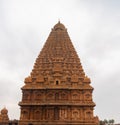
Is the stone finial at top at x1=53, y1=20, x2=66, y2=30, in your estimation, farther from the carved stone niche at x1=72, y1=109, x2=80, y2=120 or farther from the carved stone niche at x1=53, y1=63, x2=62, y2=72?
the carved stone niche at x1=72, y1=109, x2=80, y2=120

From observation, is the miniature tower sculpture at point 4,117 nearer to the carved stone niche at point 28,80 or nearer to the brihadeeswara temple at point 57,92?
the brihadeeswara temple at point 57,92

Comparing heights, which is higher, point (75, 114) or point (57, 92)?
point (57, 92)

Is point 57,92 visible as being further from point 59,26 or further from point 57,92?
point 59,26

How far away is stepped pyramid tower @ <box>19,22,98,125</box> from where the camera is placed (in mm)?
41375

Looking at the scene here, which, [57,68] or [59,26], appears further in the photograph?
[59,26]

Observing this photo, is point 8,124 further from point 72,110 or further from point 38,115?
point 72,110

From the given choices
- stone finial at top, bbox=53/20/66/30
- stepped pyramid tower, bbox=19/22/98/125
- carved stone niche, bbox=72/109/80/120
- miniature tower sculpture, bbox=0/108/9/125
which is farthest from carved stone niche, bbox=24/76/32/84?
stone finial at top, bbox=53/20/66/30

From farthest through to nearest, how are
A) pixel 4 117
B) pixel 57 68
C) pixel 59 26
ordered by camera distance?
pixel 59 26, pixel 4 117, pixel 57 68

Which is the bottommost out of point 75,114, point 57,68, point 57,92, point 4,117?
point 75,114

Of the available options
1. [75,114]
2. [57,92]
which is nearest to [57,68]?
[57,92]

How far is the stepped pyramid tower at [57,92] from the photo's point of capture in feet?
136

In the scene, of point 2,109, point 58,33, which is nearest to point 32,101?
point 2,109

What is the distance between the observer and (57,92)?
1684 inches

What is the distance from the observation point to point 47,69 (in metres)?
45.6
